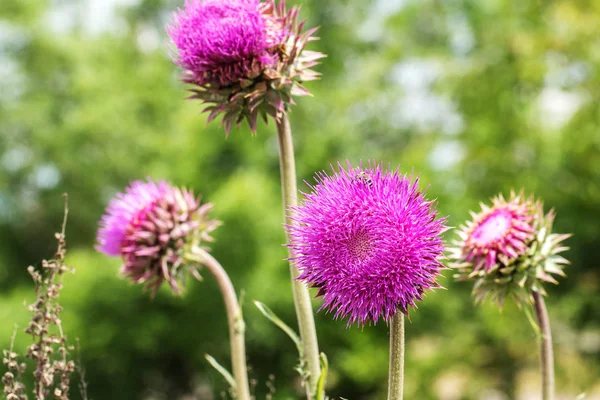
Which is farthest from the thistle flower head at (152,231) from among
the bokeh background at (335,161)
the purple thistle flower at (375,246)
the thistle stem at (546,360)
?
the bokeh background at (335,161)

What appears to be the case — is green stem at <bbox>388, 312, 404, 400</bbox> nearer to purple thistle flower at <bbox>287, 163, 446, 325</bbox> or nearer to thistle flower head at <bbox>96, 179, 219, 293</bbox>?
purple thistle flower at <bbox>287, 163, 446, 325</bbox>

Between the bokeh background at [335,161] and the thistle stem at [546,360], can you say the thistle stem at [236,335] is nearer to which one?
the thistle stem at [546,360]

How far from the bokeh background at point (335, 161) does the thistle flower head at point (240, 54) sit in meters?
12.7

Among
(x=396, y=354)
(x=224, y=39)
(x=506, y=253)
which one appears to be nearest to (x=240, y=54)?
(x=224, y=39)

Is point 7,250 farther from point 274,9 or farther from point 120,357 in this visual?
point 274,9

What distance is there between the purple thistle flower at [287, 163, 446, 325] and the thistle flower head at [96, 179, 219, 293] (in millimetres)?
1426

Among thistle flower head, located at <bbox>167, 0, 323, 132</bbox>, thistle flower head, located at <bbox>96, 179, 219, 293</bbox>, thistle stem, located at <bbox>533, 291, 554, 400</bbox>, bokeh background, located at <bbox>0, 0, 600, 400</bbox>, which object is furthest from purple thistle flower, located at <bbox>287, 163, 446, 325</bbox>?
bokeh background, located at <bbox>0, 0, 600, 400</bbox>

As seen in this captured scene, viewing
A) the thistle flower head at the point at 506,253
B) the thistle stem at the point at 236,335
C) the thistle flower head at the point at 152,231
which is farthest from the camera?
the thistle flower head at the point at 152,231

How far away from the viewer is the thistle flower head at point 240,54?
294 centimetres

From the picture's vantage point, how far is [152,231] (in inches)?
144

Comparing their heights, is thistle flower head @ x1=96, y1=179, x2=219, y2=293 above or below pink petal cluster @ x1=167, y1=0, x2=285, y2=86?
below

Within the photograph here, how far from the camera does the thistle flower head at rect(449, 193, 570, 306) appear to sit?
3.34 metres

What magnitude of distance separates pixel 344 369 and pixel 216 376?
2980 millimetres

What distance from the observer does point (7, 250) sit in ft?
77.5
